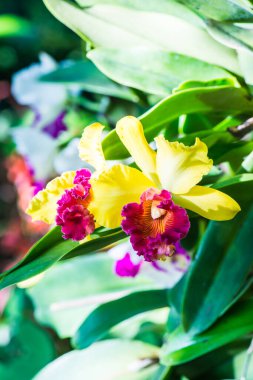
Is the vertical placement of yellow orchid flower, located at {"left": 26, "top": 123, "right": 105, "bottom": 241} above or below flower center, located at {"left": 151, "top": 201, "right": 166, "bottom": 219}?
below

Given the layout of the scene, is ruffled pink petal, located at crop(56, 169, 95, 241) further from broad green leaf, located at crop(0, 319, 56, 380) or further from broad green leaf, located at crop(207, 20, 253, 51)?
broad green leaf, located at crop(0, 319, 56, 380)

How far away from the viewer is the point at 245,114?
2.47 feet

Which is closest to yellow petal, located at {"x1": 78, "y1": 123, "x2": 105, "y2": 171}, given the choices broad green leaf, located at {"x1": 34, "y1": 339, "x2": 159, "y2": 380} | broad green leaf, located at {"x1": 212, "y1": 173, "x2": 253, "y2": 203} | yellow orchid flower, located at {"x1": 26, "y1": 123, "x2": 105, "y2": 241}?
yellow orchid flower, located at {"x1": 26, "y1": 123, "x2": 105, "y2": 241}

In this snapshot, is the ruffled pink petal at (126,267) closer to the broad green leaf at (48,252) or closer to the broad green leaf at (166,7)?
the broad green leaf at (48,252)

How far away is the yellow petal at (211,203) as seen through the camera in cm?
57

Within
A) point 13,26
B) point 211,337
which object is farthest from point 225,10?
point 13,26

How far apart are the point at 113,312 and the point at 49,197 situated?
284mm

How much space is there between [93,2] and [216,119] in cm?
21

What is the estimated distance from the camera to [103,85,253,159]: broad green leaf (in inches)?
26.4

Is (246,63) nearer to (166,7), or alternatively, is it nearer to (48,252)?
(166,7)

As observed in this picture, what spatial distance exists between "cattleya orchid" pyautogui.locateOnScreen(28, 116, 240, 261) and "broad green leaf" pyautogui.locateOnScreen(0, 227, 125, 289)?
0.04 metres

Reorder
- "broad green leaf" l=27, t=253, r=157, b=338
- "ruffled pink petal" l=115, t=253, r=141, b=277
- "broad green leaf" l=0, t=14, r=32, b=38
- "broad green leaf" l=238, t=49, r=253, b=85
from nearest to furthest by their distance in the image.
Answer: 1. "broad green leaf" l=238, t=49, r=253, b=85
2. "ruffled pink petal" l=115, t=253, r=141, b=277
3. "broad green leaf" l=27, t=253, r=157, b=338
4. "broad green leaf" l=0, t=14, r=32, b=38

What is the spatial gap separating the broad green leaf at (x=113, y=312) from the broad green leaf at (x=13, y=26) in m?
1.26

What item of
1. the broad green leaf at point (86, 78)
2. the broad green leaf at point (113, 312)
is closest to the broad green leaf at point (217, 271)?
the broad green leaf at point (113, 312)
